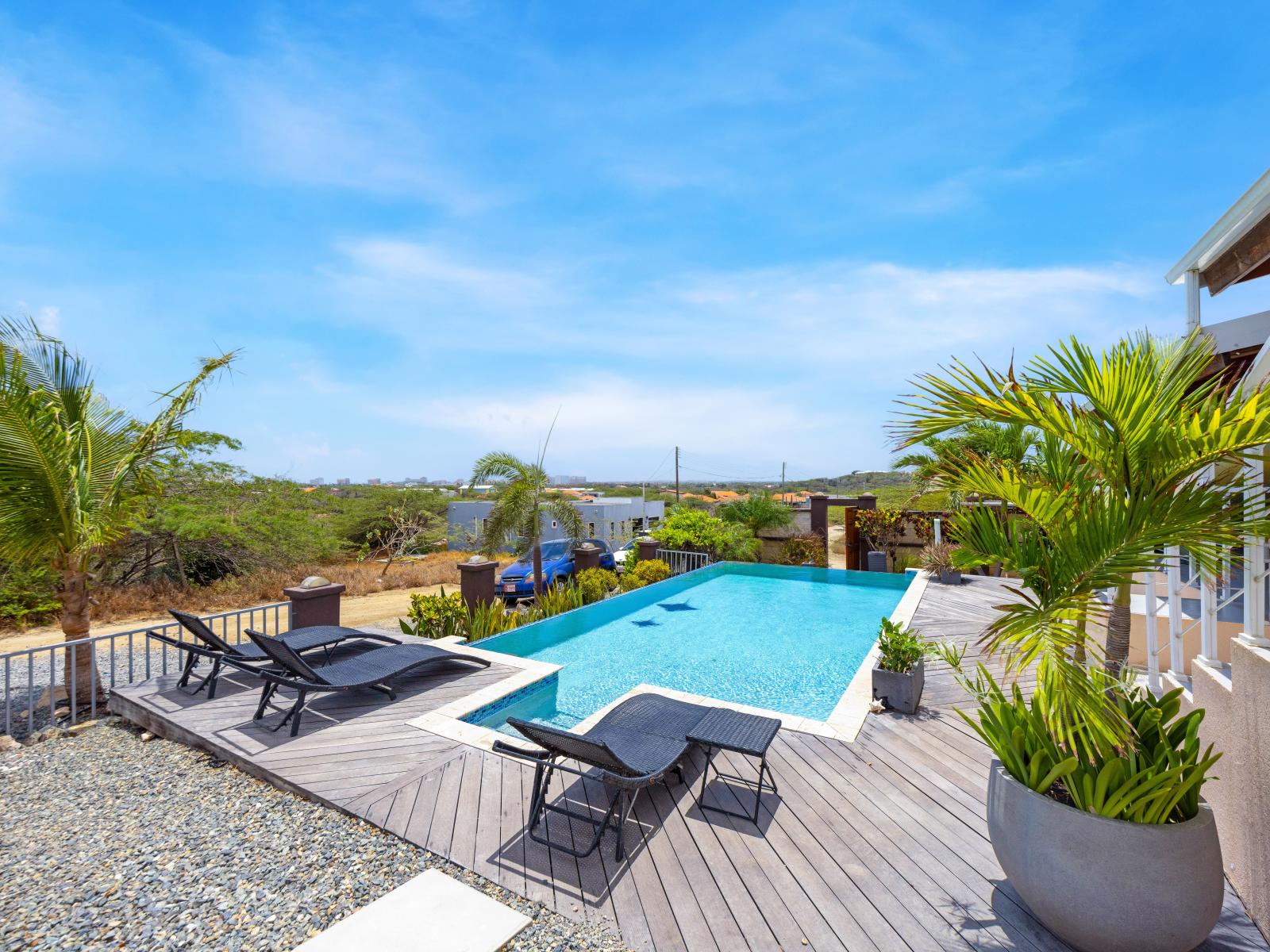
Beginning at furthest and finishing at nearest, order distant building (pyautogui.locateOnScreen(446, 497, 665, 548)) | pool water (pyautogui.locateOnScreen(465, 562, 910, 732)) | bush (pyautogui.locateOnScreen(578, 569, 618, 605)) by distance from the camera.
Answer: distant building (pyautogui.locateOnScreen(446, 497, 665, 548))
bush (pyautogui.locateOnScreen(578, 569, 618, 605))
pool water (pyautogui.locateOnScreen(465, 562, 910, 732))

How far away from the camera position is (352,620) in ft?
34.6

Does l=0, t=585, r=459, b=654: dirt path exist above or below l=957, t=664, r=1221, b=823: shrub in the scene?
below

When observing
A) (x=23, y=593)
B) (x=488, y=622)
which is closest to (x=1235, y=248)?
(x=488, y=622)

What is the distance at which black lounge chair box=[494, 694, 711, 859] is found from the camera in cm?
280

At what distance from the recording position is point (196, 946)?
226 cm

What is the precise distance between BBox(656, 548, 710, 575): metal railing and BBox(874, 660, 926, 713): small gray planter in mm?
8731

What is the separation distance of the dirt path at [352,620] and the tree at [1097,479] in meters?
7.91

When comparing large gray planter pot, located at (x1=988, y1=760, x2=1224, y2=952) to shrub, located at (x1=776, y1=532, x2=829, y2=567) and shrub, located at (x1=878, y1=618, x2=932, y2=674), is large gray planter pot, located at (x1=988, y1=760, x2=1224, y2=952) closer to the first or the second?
shrub, located at (x1=878, y1=618, x2=932, y2=674)

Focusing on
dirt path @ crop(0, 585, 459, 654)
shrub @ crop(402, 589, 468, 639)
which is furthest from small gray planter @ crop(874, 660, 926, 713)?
dirt path @ crop(0, 585, 459, 654)

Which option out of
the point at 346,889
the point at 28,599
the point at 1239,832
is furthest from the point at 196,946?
the point at 28,599

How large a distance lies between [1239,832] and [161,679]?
25.1 feet

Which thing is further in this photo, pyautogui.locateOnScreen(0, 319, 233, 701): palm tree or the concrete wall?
pyautogui.locateOnScreen(0, 319, 233, 701): palm tree

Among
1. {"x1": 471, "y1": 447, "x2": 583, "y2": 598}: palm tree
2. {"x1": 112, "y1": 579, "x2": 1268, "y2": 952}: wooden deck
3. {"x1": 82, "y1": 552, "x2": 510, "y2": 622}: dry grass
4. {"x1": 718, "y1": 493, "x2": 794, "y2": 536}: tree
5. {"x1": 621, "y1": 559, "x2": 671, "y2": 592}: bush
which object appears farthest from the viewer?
{"x1": 718, "y1": 493, "x2": 794, "y2": 536}: tree

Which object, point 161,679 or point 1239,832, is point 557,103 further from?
point 1239,832
